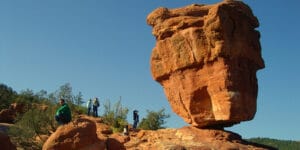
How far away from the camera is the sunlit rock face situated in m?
19.2

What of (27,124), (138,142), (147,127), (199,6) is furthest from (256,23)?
(27,124)

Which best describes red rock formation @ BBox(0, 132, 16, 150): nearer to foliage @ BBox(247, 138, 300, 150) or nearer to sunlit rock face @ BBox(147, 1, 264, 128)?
sunlit rock face @ BBox(147, 1, 264, 128)

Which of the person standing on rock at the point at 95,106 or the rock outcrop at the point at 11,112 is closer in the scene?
the person standing on rock at the point at 95,106

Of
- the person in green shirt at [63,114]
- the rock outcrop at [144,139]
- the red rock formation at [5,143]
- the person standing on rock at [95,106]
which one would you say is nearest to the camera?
the rock outcrop at [144,139]

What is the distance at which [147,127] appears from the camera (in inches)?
1242

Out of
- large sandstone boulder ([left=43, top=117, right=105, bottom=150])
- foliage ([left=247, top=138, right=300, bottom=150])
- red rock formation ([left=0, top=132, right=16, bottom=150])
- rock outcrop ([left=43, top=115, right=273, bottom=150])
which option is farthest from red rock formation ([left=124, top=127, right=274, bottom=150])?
foliage ([left=247, top=138, right=300, bottom=150])

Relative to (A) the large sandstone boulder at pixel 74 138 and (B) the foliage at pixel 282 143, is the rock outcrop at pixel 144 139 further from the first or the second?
(B) the foliage at pixel 282 143

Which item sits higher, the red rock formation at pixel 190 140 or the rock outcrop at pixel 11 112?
the rock outcrop at pixel 11 112

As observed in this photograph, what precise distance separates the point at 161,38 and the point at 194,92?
11.9ft

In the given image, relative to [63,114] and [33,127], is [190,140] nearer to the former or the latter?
[63,114]

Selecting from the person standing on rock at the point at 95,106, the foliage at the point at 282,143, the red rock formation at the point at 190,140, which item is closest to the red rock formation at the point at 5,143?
the red rock formation at the point at 190,140

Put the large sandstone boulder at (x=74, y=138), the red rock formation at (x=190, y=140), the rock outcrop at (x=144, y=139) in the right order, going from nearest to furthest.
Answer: the large sandstone boulder at (x=74, y=138) → the rock outcrop at (x=144, y=139) → the red rock formation at (x=190, y=140)

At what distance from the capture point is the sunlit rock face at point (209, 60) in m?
19.2

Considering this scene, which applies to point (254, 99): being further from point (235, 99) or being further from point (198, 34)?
point (198, 34)
